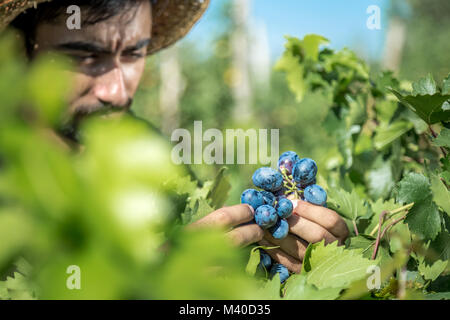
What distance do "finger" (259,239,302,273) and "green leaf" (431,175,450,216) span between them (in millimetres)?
231

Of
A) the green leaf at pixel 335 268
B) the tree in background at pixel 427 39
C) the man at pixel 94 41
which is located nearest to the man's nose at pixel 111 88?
the man at pixel 94 41

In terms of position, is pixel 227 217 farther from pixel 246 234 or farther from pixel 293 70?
pixel 293 70

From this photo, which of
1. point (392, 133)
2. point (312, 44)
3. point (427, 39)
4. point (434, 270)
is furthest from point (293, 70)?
point (427, 39)

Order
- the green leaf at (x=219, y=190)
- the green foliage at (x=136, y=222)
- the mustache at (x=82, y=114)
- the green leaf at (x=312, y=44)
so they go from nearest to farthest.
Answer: the green foliage at (x=136, y=222) → the green leaf at (x=219, y=190) → the green leaf at (x=312, y=44) → the mustache at (x=82, y=114)

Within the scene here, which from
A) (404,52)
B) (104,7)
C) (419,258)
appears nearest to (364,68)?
(419,258)

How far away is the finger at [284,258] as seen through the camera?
625 millimetres

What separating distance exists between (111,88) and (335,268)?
1.09 metres

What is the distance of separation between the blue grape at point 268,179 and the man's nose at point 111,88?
34.7 inches

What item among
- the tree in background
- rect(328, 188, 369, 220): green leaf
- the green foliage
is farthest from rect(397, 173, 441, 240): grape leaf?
the tree in background

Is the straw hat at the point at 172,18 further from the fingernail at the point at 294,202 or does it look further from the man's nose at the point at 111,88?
the fingernail at the point at 294,202

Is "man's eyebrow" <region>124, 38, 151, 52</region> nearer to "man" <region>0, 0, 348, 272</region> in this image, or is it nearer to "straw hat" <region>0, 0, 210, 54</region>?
"man" <region>0, 0, 348, 272</region>

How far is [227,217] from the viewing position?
533 millimetres

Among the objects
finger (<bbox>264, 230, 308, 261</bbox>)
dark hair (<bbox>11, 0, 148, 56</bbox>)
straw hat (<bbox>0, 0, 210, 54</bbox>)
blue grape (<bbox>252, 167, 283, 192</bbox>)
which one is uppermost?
straw hat (<bbox>0, 0, 210, 54</bbox>)

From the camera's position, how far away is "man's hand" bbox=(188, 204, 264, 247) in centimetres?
52
